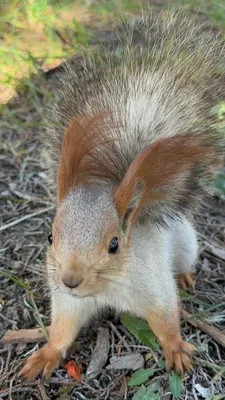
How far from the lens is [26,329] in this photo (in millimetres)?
1969

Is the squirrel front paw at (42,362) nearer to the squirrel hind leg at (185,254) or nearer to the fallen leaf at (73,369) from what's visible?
the fallen leaf at (73,369)

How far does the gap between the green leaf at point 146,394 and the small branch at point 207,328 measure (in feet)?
0.93

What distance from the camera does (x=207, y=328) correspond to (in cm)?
196

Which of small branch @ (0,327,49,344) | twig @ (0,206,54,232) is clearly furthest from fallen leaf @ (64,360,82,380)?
twig @ (0,206,54,232)

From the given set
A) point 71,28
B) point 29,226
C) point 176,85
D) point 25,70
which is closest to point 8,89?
point 25,70

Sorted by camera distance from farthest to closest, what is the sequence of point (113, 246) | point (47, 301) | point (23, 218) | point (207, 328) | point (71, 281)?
point (23, 218)
point (47, 301)
point (207, 328)
point (113, 246)
point (71, 281)

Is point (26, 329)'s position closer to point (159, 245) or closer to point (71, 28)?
point (159, 245)

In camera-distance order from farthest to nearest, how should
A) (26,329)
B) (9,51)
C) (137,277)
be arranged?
(9,51), (26,329), (137,277)

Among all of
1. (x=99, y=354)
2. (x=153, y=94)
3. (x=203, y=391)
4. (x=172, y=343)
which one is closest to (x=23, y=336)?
(x=99, y=354)

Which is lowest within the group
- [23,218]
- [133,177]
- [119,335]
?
[119,335]

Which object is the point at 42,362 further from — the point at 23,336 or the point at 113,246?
the point at 113,246

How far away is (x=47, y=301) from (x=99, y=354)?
0.90ft

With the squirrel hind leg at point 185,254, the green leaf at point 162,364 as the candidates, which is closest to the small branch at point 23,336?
the green leaf at point 162,364

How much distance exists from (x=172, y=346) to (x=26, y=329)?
18.1 inches
